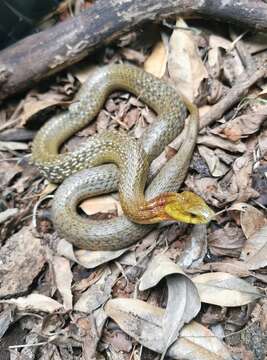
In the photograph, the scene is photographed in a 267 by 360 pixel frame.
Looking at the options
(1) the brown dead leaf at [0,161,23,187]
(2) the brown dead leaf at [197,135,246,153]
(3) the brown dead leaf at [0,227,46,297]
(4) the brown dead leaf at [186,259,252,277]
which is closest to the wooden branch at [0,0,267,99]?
(1) the brown dead leaf at [0,161,23,187]

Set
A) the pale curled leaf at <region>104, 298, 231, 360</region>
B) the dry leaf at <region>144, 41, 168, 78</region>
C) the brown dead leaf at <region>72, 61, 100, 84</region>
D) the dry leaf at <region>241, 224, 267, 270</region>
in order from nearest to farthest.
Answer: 1. the pale curled leaf at <region>104, 298, 231, 360</region>
2. the dry leaf at <region>241, 224, 267, 270</region>
3. the dry leaf at <region>144, 41, 168, 78</region>
4. the brown dead leaf at <region>72, 61, 100, 84</region>

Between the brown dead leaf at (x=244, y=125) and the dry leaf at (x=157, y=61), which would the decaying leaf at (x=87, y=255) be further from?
the dry leaf at (x=157, y=61)

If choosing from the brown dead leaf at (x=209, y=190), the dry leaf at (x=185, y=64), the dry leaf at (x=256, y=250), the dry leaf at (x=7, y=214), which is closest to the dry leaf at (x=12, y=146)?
the dry leaf at (x=7, y=214)

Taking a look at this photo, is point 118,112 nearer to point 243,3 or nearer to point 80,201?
point 80,201

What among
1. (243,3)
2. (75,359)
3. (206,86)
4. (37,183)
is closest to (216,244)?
(75,359)

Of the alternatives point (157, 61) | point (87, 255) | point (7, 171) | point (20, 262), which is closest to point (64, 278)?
point (87, 255)

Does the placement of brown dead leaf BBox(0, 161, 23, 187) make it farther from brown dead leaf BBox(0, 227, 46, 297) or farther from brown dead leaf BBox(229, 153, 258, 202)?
brown dead leaf BBox(229, 153, 258, 202)
